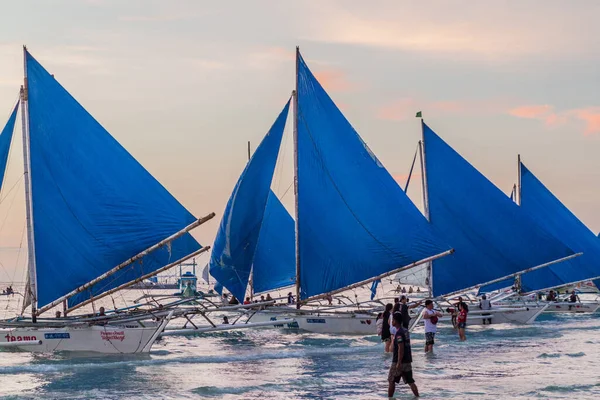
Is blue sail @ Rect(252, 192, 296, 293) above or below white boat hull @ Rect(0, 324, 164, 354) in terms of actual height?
above

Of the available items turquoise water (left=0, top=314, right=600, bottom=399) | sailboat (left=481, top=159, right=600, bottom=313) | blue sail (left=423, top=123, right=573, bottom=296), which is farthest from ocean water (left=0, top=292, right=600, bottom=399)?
sailboat (left=481, top=159, right=600, bottom=313)

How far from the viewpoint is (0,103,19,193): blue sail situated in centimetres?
3131

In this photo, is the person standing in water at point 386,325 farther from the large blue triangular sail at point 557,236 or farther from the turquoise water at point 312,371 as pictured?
the large blue triangular sail at point 557,236

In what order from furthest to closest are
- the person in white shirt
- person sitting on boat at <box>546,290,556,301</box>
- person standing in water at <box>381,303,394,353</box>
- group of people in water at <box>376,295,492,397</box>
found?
person sitting on boat at <box>546,290,556,301</box>
the person in white shirt
person standing in water at <box>381,303,394,353</box>
group of people in water at <box>376,295,492,397</box>

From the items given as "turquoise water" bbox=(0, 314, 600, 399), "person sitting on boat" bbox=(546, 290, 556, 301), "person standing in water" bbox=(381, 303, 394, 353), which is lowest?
"turquoise water" bbox=(0, 314, 600, 399)

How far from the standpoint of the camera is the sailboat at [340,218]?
3747 centimetres

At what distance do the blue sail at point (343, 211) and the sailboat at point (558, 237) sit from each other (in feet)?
62.1

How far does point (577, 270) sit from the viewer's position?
56.0 m

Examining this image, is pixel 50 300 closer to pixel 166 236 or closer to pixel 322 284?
pixel 166 236

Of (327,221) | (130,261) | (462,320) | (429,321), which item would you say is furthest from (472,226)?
(130,261)

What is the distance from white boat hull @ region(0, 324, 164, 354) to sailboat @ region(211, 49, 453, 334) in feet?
27.8

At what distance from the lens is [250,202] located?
138ft

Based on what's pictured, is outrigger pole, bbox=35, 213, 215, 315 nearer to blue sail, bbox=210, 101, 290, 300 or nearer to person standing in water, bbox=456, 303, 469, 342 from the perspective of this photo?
blue sail, bbox=210, 101, 290, 300

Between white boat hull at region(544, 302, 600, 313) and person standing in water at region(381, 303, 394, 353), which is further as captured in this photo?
white boat hull at region(544, 302, 600, 313)
